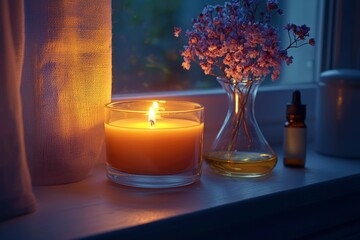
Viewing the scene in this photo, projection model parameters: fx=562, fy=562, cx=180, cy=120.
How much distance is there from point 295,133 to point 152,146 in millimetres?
297

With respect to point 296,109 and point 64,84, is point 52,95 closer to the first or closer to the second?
point 64,84

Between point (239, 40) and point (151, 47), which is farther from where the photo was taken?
point (151, 47)

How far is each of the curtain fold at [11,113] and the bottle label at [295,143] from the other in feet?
1.60

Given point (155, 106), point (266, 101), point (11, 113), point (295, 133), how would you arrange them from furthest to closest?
1. point (266, 101)
2. point (295, 133)
3. point (155, 106)
4. point (11, 113)

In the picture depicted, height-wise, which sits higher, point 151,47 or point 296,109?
point 151,47

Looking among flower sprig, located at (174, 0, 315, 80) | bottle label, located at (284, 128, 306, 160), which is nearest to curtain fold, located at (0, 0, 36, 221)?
flower sprig, located at (174, 0, 315, 80)

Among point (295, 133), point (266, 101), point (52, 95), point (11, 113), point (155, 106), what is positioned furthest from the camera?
point (266, 101)

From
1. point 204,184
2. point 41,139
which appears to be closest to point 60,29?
point 41,139

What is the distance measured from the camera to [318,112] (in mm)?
1110

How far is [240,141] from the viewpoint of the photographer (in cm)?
93

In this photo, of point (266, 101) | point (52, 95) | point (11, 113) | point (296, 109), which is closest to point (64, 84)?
point (52, 95)

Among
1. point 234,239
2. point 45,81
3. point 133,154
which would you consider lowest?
point 234,239

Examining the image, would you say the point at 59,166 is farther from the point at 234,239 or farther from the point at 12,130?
the point at 234,239

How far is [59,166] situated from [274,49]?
0.36 metres
